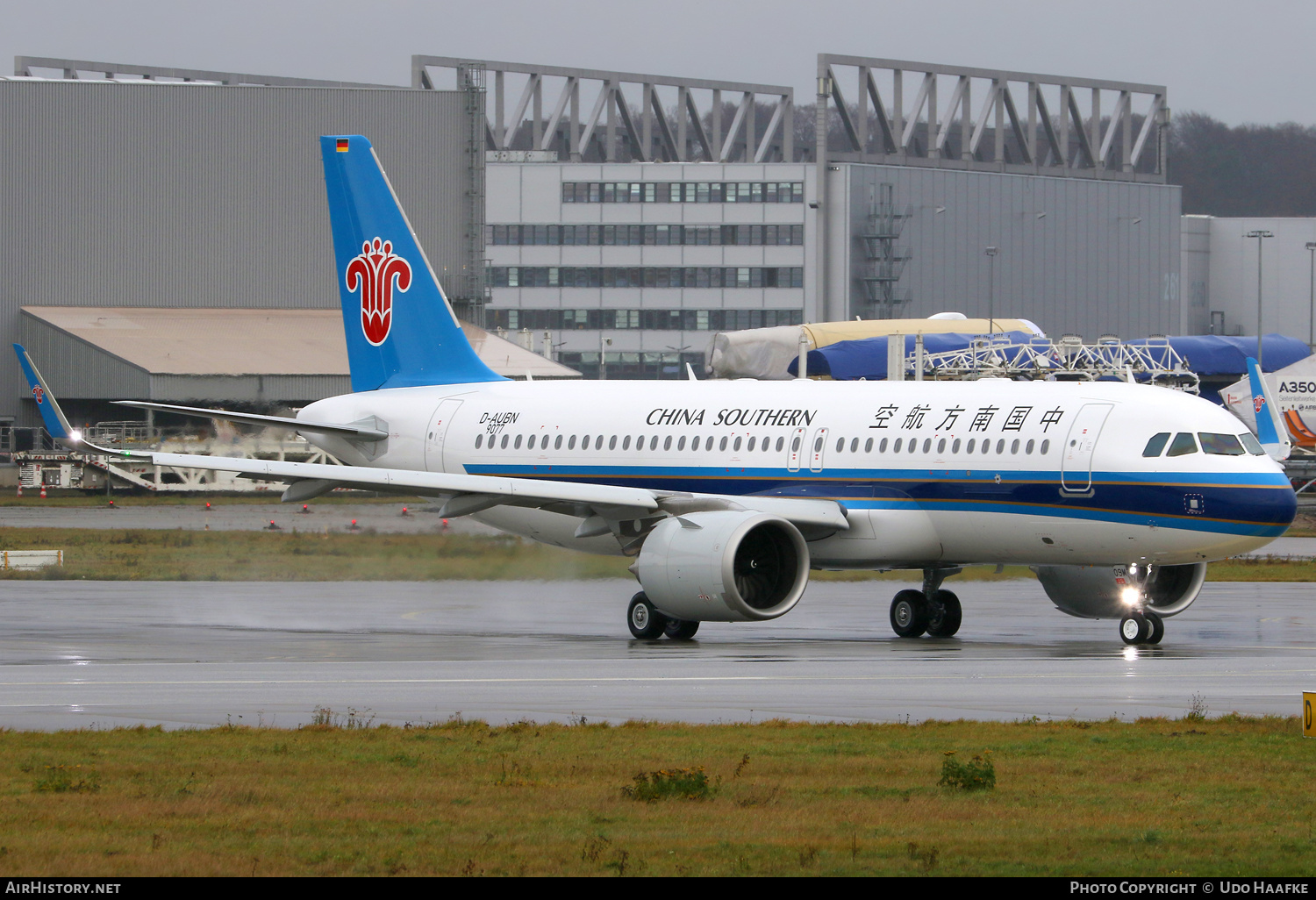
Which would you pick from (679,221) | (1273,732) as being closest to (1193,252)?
(679,221)

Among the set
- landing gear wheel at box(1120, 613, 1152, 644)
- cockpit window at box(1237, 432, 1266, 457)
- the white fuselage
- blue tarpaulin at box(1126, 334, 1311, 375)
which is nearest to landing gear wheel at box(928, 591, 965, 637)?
the white fuselage

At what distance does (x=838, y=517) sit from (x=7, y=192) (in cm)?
7212

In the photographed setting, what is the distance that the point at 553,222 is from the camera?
4833 inches

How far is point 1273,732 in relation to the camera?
16891 mm

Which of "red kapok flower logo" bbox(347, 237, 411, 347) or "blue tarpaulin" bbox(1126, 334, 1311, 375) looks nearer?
"red kapok flower logo" bbox(347, 237, 411, 347)

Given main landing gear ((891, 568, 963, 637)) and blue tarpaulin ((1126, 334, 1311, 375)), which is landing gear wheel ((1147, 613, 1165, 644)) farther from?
blue tarpaulin ((1126, 334, 1311, 375))

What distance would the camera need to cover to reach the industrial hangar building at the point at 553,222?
89.9 m

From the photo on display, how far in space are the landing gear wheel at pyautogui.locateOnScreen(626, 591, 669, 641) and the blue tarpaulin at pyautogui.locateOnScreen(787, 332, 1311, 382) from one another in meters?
41.8

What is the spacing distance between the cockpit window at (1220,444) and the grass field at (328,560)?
10719mm

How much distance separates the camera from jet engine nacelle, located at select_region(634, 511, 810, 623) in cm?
2673

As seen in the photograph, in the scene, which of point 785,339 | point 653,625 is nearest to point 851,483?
point 653,625

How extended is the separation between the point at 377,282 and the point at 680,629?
11063 mm

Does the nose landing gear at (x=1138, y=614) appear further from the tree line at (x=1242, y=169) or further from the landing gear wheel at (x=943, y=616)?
the tree line at (x=1242, y=169)

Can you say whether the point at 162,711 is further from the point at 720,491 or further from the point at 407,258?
the point at 407,258
